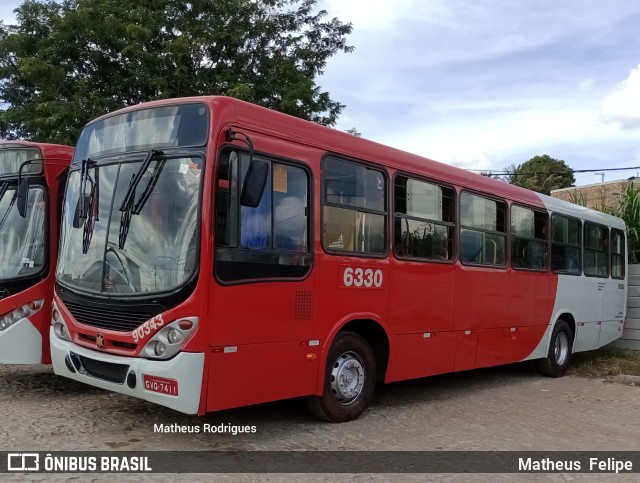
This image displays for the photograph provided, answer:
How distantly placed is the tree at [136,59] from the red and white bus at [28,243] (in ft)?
21.0

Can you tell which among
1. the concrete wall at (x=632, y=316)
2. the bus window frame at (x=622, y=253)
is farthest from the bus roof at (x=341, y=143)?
the concrete wall at (x=632, y=316)

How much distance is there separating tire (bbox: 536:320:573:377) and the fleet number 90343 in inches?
195

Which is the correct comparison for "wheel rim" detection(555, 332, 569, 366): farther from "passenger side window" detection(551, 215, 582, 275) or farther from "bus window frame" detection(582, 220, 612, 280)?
"bus window frame" detection(582, 220, 612, 280)

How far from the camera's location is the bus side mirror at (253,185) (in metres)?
5.13

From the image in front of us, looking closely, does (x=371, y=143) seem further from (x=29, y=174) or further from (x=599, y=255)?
(x=599, y=255)

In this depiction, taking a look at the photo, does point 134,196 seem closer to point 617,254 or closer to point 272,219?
point 272,219

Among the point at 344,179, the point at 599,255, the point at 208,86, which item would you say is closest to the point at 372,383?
the point at 344,179

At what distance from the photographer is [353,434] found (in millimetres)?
6020

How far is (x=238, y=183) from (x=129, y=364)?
69.8 inches

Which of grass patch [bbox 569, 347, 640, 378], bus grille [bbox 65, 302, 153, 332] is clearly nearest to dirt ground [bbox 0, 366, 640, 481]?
bus grille [bbox 65, 302, 153, 332]

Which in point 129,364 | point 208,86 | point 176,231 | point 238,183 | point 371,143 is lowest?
point 129,364

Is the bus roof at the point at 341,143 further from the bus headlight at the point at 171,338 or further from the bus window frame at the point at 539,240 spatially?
the bus headlight at the point at 171,338

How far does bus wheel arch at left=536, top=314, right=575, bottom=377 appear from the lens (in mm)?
10348

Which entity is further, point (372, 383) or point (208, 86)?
point (208, 86)
